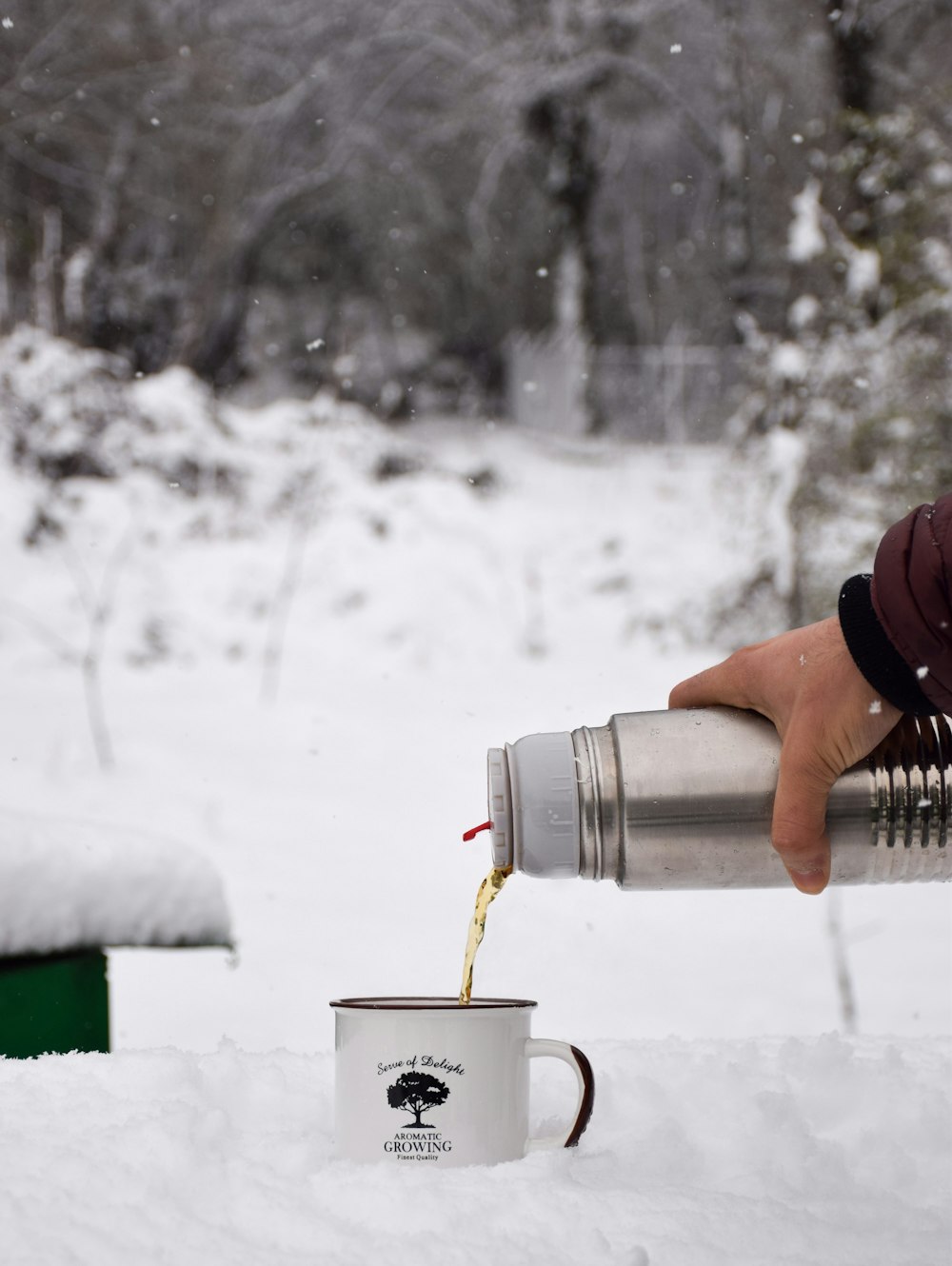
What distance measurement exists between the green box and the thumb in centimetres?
59

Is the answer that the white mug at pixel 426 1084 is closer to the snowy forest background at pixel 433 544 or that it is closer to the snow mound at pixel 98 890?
the snowy forest background at pixel 433 544

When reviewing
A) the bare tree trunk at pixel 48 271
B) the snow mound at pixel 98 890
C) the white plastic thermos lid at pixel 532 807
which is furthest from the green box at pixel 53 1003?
the bare tree trunk at pixel 48 271

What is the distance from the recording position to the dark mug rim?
2.19ft

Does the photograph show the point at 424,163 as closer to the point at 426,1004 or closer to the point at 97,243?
the point at 97,243

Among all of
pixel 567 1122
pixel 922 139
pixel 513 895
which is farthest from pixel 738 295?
A: pixel 567 1122

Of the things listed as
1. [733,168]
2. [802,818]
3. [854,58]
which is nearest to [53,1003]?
[802,818]

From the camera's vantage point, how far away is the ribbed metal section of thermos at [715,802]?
2.32ft

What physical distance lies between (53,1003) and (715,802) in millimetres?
584

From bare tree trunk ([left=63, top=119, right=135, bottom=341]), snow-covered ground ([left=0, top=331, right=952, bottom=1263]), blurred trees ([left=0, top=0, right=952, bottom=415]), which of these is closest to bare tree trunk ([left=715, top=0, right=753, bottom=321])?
blurred trees ([left=0, top=0, right=952, bottom=415])

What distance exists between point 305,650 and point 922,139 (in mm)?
2816

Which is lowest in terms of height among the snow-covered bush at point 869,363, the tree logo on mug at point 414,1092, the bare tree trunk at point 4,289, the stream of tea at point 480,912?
the tree logo on mug at point 414,1092

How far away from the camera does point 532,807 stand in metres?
0.68

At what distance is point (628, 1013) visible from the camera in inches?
94.3

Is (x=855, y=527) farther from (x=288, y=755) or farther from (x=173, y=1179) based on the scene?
(x=173, y=1179)
